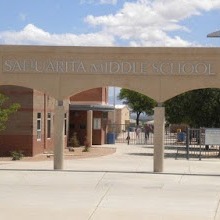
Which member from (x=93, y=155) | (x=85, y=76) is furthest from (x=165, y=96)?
(x=93, y=155)

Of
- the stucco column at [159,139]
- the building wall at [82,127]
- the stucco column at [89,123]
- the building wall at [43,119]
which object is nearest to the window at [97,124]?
the building wall at [82,127]

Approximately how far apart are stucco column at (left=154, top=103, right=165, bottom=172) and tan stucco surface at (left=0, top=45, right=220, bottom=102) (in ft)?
1.47

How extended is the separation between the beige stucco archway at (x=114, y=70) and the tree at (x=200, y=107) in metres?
12.6

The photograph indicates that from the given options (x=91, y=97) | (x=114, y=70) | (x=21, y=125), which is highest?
(x=91, y=97)

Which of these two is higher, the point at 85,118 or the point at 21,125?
the point at 85,118

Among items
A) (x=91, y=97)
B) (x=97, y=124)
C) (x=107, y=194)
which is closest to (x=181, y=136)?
(x=91, y=97)

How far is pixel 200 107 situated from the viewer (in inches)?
1324

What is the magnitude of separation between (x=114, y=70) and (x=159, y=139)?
298 cm

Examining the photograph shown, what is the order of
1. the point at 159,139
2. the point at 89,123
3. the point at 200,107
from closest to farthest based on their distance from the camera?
the point at 159,139
the point at 200,107
the point at 89,123

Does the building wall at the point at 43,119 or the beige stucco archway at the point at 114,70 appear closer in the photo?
the beige stucco archway at the point at 114,70

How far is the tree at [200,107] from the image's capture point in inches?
1310

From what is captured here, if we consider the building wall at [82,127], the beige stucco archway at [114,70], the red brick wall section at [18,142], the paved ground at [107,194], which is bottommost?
the paved ground at [107,194]

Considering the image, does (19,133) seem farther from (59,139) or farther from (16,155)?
(59,139)

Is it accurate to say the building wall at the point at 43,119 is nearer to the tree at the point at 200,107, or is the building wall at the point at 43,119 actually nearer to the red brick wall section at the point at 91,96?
the tree at the point at 200,107
